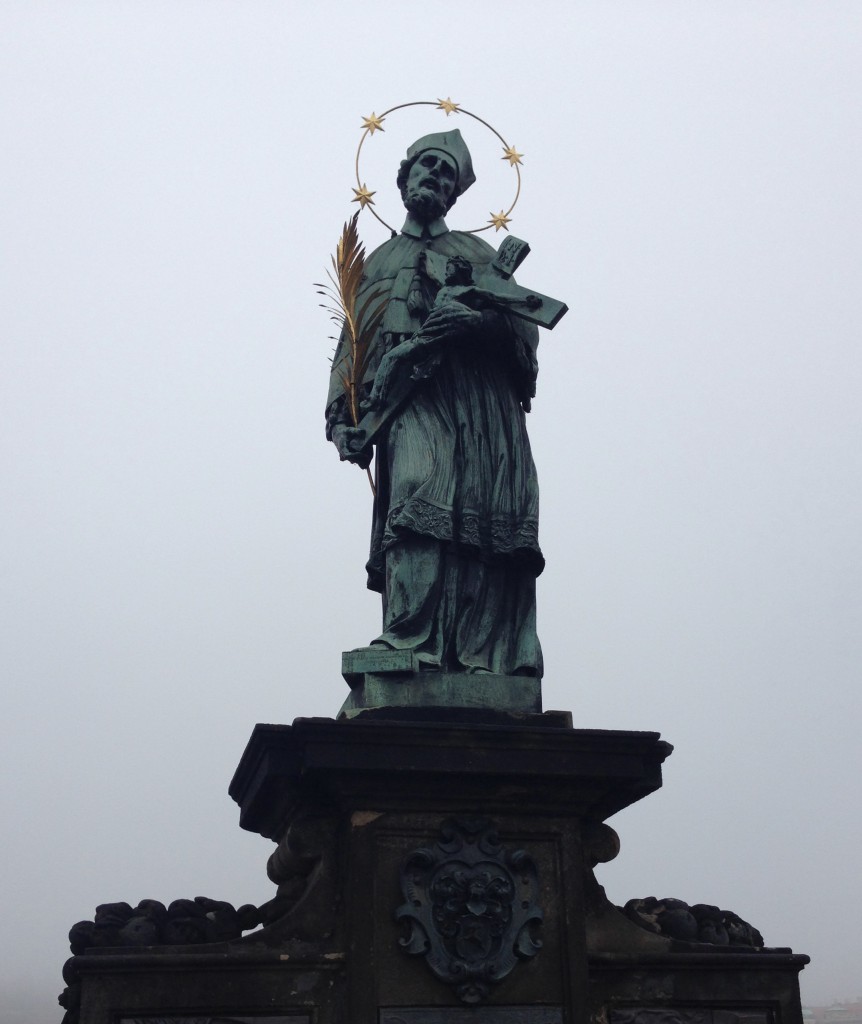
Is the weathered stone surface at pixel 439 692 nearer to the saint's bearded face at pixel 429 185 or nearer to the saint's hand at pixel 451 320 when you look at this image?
the saint's hand at pixel 451 320

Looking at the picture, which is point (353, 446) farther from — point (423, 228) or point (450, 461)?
point (423, 228)

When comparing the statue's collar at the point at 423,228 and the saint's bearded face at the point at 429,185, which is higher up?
the saint's bearded face at the point at 429,185

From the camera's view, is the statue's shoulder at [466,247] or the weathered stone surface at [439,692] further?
the statue's shoulder at [466,247]

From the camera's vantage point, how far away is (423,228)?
834cm

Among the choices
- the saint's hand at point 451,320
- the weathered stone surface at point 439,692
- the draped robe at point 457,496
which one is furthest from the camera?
the saint's hand at point 451,320

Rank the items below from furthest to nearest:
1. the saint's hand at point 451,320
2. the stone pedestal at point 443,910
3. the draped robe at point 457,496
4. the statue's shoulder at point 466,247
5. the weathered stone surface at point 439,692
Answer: the statue's shoulder at point 466,247 → the saint's hand at point 451,320 → the draped robe at point 457,496 → the weathered stone surface at point 439,692 → the stone pedestal at point 443,910

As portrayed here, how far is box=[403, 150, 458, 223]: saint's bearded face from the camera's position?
324 inches

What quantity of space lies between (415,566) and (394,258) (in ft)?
7.07

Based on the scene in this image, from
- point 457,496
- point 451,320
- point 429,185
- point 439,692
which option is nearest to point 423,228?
point 429,185

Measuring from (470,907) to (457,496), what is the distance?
2.30 m

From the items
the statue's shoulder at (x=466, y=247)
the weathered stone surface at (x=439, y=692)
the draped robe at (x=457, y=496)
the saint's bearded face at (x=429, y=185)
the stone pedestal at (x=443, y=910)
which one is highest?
the saint's bearded face at (x=429, y=185)

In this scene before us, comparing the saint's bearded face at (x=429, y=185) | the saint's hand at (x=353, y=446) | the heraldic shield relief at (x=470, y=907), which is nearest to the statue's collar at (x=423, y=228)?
the saint's bearded face at (x=429, y=185)

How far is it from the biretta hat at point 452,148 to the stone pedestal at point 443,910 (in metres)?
3.61

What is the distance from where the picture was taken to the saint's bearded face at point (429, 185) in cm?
823
